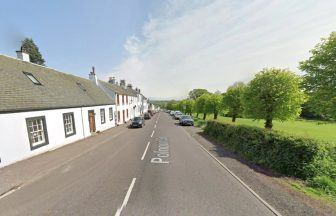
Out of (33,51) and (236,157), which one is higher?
(33,51)

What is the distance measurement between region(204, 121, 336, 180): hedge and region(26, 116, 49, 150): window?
1281 cm

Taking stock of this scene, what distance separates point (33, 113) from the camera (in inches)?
425

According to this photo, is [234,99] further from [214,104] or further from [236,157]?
[236,157]

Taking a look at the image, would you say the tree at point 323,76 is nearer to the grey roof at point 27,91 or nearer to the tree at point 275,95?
the tree at point 275,95

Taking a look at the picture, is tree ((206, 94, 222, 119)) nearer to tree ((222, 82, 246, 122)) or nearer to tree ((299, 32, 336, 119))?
tree ((222, 82, 246, 122))

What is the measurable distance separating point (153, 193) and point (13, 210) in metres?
4.04

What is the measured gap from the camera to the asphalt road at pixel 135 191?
4.91 m

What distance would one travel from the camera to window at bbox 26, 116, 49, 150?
10.5 m

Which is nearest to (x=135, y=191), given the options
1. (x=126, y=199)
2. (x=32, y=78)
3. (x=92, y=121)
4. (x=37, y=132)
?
(x=126, y=199)

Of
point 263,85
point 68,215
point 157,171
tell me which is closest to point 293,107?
point 263,85

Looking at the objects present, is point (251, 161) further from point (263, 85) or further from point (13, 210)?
point (13, 210)

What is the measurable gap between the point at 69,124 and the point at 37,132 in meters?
3.71

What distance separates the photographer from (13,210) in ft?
16.3

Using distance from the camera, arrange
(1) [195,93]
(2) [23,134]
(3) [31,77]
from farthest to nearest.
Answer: (1) [195,93] < (3) [31,77] < (2) [23,134]
